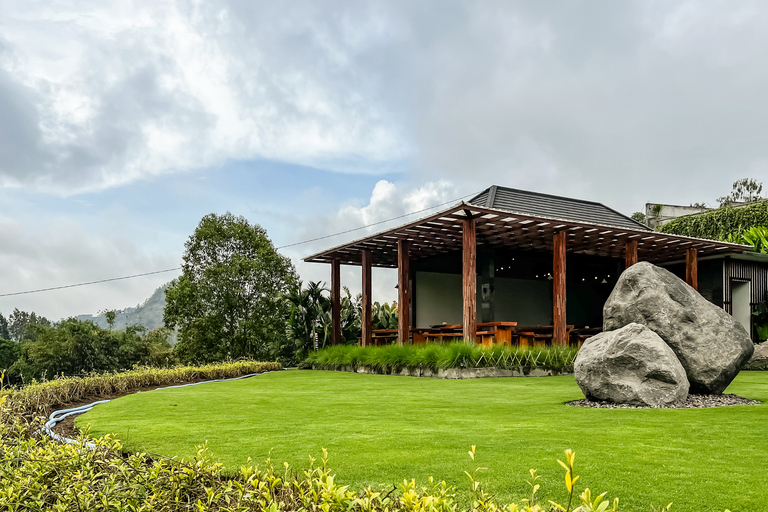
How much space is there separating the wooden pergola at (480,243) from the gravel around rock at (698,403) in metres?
5.65

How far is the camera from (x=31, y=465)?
3.29m

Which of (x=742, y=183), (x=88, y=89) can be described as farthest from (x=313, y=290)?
(x=742, y=183)

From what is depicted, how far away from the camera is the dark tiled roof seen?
1653cm

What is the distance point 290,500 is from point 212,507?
44cm

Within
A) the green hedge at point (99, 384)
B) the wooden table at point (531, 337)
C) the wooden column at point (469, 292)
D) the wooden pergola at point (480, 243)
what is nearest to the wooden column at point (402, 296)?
the wooden pergola at point (480, 243)

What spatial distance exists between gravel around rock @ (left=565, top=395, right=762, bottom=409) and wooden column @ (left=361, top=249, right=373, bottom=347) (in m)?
9.88

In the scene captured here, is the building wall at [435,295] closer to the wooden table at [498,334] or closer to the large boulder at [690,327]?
the wooden table at [498,334]

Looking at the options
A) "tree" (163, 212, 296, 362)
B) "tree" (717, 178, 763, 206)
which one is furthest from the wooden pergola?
"tree" (717, 178, 763, 206)

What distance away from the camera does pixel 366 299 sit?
16.5 meters

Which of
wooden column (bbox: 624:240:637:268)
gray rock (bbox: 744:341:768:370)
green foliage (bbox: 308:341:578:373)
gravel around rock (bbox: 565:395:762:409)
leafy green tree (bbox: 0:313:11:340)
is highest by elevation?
wooden column (bbox: 624:240:637:268)

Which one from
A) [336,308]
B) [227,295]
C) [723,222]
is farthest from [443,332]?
[723,222]

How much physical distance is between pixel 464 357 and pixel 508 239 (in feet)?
20.1

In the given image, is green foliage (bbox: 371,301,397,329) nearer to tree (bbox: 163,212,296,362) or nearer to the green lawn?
tree (bbox: 163,212,296,362)

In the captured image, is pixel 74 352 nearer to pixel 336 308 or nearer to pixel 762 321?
pixel 336 308
